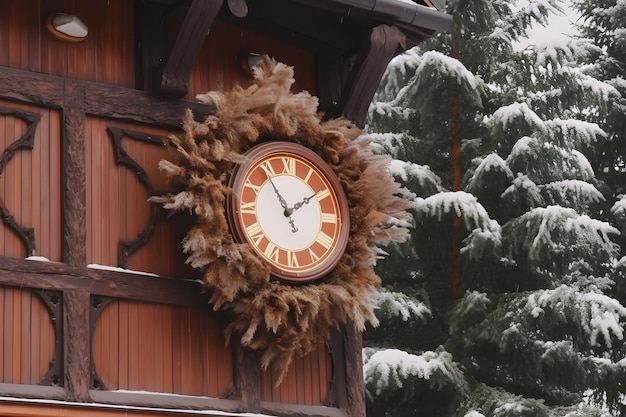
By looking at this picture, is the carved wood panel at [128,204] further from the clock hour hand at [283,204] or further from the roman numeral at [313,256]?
the roman numeral at [313,256]

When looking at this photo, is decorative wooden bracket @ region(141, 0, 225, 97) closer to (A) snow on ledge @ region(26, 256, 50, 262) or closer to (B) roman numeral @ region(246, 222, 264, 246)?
(B) roman numeral @ region(246, 222, 264, 246)

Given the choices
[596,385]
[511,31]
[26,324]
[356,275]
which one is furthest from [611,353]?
[26,324]

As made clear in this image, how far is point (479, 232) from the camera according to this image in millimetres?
18766

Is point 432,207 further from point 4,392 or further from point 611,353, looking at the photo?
point 4,392

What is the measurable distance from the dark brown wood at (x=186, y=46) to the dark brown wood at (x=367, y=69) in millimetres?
1130

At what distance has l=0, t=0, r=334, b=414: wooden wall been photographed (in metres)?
9.97

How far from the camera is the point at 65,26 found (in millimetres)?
10516

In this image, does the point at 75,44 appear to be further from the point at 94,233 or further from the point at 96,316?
the point at 96,316

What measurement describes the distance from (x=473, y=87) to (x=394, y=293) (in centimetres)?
234

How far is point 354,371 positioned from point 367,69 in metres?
1.88

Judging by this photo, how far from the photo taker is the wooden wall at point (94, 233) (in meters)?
9.97

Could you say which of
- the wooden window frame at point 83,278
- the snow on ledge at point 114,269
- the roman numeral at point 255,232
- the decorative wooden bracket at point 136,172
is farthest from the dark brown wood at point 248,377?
the decorative wooden bracket at point 136,172

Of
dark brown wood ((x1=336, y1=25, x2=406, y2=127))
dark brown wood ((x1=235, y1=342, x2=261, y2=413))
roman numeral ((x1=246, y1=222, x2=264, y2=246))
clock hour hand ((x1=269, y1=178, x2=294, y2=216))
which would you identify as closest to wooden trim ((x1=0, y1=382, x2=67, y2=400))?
dark brown wood ((x1=235, y1=342, x2=261, y2=413))

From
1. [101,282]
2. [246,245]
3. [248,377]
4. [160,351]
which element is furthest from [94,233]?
[248,377]
